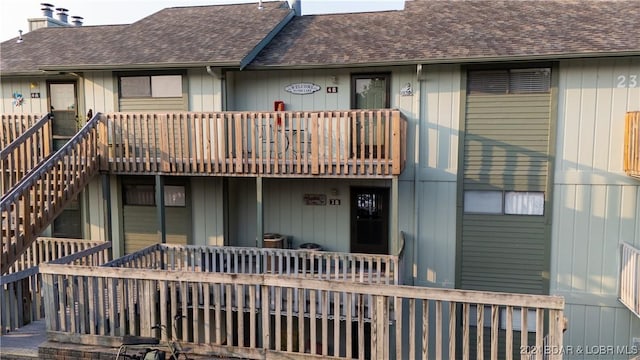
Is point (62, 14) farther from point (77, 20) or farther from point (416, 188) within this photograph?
point (416, 188)

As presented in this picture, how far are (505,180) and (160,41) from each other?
29.0ft

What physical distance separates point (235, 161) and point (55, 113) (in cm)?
563

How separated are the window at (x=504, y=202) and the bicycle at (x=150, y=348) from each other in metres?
6.53

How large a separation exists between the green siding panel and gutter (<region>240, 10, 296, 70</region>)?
189 inches

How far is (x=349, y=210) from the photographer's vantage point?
389 inches

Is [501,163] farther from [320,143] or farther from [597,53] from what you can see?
[320,143]

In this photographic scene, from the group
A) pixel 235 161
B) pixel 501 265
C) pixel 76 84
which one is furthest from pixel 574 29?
pixel 76 84

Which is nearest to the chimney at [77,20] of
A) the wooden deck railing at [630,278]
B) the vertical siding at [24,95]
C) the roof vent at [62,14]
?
the roof vent at [62,14]

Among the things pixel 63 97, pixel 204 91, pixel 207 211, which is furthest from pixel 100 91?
pixel 207 211

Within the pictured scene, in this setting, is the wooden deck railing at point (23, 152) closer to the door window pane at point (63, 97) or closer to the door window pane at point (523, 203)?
the door window pane at point (63, 97)

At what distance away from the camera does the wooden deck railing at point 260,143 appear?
326 inches

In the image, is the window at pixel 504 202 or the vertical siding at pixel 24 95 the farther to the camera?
the vertical siding at pixel 24 95

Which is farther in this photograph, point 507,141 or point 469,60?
point 507,141

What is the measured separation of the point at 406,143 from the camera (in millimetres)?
9281
